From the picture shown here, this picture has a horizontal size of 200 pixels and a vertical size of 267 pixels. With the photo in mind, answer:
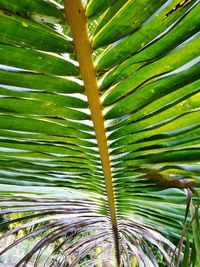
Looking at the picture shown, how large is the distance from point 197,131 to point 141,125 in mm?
103

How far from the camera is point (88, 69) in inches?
20.5

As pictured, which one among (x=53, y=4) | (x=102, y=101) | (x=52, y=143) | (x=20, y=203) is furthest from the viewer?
Result: (x=20, y=203)

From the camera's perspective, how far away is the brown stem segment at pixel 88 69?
0.41 meters

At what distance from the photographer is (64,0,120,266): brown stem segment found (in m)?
0.41

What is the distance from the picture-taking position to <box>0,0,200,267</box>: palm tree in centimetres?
43

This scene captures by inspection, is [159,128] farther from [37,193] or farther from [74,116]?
[37,193]

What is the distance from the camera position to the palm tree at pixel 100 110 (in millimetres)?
434

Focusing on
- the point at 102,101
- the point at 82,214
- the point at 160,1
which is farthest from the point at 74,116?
the point at 82,214

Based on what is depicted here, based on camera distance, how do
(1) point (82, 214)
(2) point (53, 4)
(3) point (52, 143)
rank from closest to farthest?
(2) point (53, 4) < (3) point (52, 143) < (1) point (82, 214)

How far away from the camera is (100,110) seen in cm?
62

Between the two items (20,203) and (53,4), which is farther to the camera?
(20,203)

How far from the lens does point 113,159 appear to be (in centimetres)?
77

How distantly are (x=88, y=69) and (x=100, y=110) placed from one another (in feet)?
0.38

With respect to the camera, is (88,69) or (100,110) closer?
(88,69)
